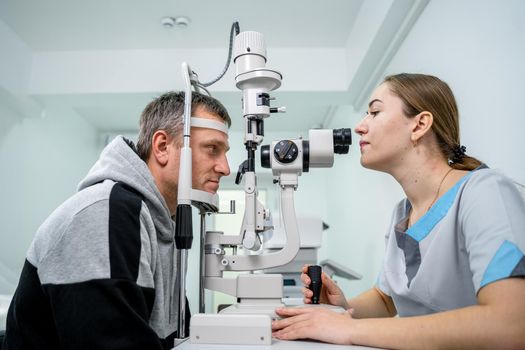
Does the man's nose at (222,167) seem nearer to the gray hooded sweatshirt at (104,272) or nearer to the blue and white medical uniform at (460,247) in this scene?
the gray hooded sweatshirt at (104,272)

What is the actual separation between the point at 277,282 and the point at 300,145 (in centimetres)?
37

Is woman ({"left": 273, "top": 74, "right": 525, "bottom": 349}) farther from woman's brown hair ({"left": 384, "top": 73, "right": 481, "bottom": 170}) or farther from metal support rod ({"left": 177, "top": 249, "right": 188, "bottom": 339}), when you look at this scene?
metal support rod ({"left": 177, "top": 249, "right": 188, "bottom": 339})

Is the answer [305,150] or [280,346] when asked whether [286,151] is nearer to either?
[305,150]

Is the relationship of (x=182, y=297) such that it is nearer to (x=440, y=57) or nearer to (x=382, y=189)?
(x=440, y=57)

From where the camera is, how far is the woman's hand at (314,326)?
0.76 m

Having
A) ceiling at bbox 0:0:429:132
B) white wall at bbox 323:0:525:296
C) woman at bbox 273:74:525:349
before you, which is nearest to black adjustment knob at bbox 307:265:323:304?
woman at bbox 273:74:525:349

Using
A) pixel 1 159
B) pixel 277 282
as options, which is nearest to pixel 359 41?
pixel 277 282

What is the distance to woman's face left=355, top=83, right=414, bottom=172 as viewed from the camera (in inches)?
43.7

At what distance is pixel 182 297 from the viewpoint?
868mm

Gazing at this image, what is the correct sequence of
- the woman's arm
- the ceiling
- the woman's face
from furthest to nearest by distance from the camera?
1. the ceiling
2. the woman's face
3. the woman's arm

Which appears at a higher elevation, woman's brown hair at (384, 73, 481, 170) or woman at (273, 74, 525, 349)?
woman's brown hair at (384, 73, 481, 170)

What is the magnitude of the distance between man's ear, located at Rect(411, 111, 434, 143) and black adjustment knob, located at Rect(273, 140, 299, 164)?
37cm

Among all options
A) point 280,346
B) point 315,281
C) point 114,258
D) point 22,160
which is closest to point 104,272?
point 114,258

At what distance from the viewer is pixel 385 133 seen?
112 centimetres
